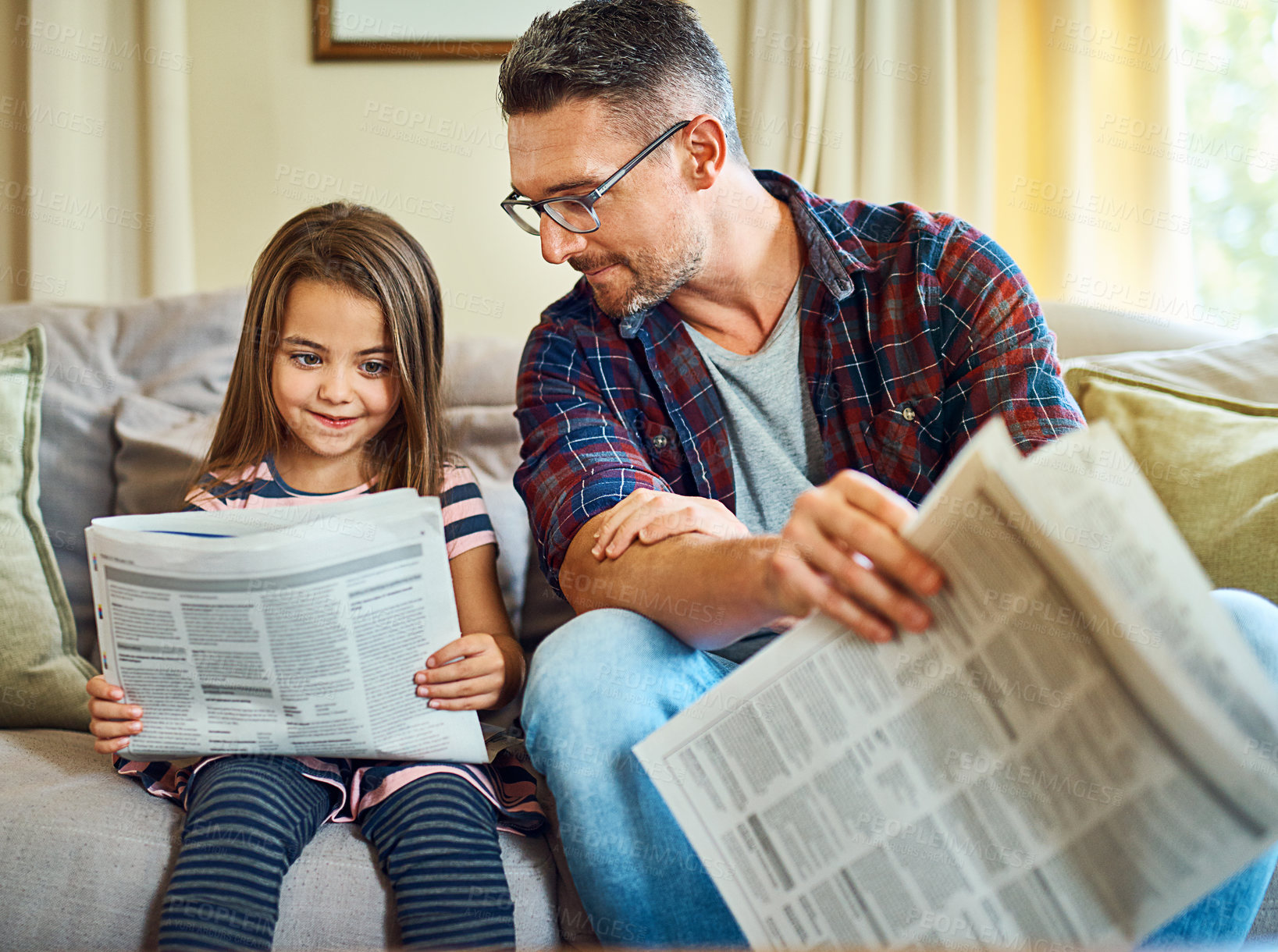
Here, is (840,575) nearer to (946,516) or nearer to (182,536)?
(946,516)

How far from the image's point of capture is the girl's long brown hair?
46.4 inches

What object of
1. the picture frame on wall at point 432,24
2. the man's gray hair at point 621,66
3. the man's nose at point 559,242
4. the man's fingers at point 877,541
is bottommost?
the man's fingers at point 877,541

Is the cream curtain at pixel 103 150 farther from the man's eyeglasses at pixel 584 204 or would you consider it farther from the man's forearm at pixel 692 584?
the man's forearm at pixel 692 584

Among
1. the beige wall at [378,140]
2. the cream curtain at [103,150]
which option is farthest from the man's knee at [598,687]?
the cream curtain at [103,150]

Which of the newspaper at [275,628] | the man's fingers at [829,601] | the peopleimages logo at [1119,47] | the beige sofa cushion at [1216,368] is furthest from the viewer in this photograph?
the peopleimages logo at [1119,47]

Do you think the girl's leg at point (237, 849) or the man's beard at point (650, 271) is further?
the man's beard at point (650, 271)

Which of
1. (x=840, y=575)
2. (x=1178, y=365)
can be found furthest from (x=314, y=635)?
(x=1178, y=365)

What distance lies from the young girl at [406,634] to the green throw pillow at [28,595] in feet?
0.72

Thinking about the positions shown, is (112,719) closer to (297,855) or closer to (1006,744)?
(297,855)

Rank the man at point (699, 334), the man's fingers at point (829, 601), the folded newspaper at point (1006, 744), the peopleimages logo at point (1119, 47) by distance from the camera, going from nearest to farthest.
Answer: the folded newspaper at point (1006, 744) < the man's fingers at point (829, 601) < the man at point (699, 334) < the peopleimages logo at point (1119, 47)

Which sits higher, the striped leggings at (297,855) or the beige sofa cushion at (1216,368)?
the beige sofa cushion at (1216,368)

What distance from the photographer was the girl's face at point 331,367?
115 centimetres

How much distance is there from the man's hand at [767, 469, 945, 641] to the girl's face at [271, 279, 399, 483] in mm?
688

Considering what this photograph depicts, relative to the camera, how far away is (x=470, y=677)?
979 mm
